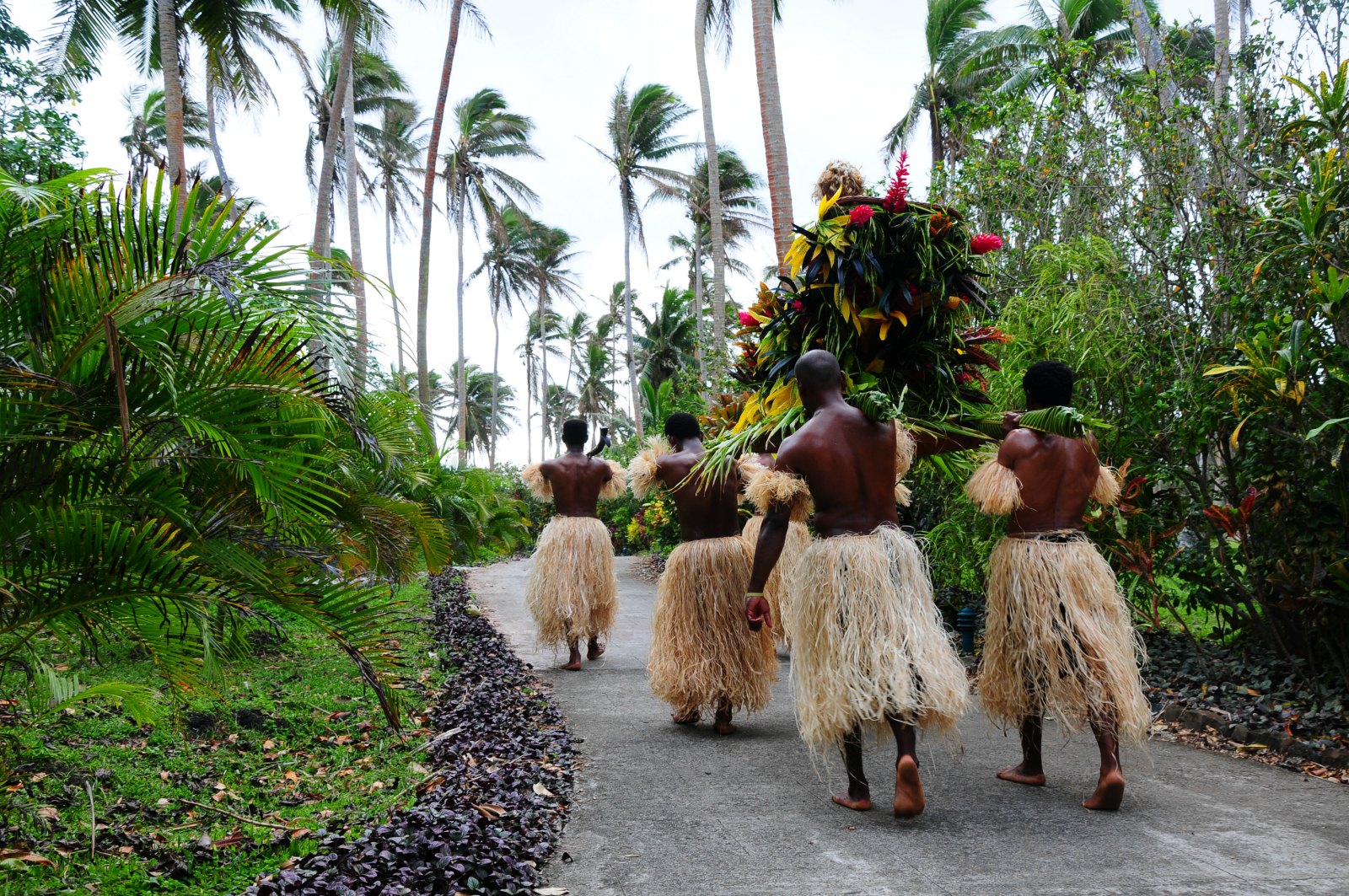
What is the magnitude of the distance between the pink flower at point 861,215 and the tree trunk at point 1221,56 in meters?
3.91

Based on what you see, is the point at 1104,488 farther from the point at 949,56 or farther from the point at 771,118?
the point at 949,56

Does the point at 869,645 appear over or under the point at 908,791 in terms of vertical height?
over

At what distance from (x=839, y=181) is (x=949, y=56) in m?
19.7

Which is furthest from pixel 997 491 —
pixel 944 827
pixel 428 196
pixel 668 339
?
pixel 668 339

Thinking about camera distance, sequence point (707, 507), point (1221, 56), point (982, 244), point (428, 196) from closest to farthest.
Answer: point (982, 244) → point (707, 507) → point (1221, 56) → point (428, 196)

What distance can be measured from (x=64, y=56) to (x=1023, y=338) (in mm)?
13173

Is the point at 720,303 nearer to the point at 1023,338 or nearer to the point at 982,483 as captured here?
the point at 1023,338

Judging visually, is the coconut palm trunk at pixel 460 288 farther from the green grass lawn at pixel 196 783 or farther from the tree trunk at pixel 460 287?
the green grass lawn at pixel 196 783

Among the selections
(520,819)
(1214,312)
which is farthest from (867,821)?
(1214,312)

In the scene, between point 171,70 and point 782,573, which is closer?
point 782,573

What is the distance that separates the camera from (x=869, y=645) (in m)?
3.67

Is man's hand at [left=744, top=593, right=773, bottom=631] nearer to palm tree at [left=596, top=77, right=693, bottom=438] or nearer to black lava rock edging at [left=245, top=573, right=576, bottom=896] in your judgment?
black lava rock edging at [left=245, top=573, right=576, bottom=896]

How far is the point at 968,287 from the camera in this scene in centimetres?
447

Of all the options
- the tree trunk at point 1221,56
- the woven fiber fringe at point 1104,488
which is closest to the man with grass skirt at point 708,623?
the woven fiber fringe at point 1104,488
